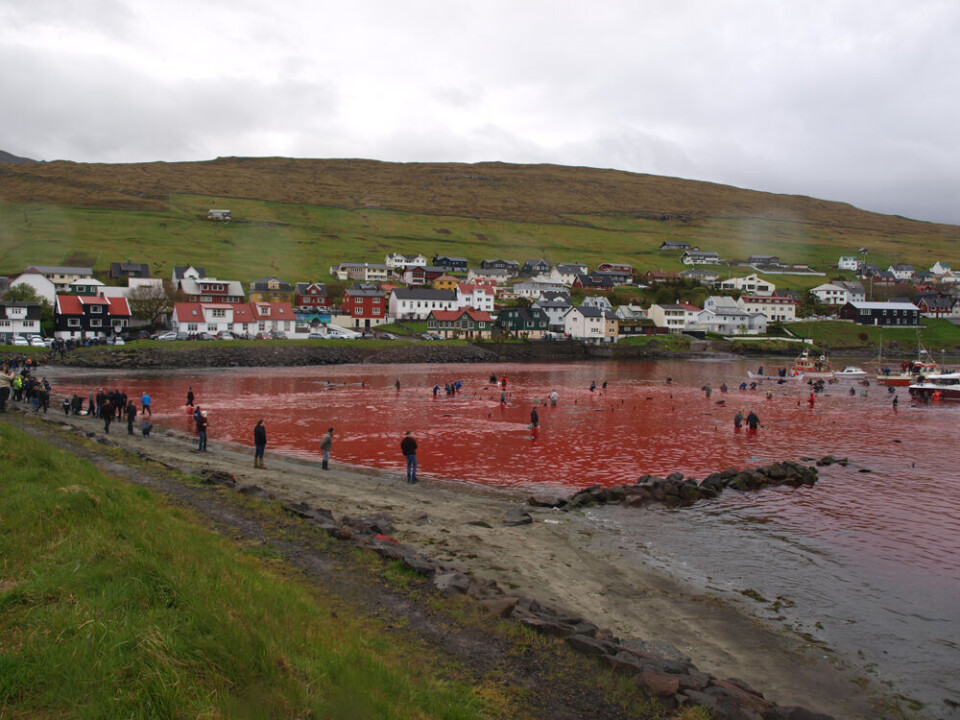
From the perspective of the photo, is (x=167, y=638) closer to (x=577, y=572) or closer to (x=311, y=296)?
(x=577, y=572)

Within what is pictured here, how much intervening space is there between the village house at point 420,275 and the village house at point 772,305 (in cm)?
7238

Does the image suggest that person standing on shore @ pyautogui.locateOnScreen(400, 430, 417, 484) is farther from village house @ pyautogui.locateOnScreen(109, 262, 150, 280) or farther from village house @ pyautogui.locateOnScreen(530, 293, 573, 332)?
village house @ pyautogui.locateOnScreen(109, 262, 150, 280)

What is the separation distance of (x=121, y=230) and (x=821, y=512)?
179929 mm

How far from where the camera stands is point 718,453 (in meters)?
29.8

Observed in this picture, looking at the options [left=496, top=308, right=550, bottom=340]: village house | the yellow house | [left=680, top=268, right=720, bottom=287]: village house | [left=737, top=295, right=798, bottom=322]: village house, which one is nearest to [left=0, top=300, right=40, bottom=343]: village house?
Result: [left=496, top=308, right=550, bottom=340]: village house

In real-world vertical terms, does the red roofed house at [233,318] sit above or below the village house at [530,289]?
below

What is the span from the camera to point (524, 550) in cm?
1468

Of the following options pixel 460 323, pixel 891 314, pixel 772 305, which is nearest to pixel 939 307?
pixel 891 314

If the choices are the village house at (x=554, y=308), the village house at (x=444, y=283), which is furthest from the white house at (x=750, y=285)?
the village house at (x=444, y=283)

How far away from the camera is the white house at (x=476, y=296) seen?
420ft

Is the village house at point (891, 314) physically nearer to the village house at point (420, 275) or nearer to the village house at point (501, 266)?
the village house at point (501, 266)

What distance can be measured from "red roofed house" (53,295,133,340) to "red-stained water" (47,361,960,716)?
29759 millimetres

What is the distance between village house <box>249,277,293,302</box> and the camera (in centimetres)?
11719

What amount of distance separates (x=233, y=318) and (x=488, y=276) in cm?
7648
